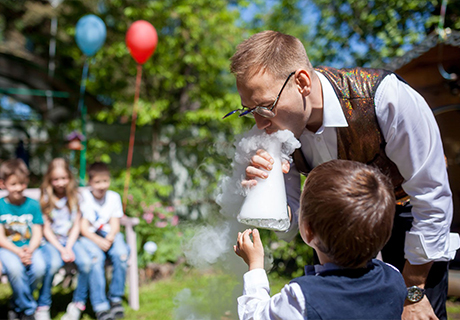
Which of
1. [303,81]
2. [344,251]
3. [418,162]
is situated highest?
[303,81]

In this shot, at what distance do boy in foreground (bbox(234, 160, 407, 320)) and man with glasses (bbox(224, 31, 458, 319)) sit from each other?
240mm

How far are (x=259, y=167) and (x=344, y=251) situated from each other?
443 mm

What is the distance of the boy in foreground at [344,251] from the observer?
1.17 m

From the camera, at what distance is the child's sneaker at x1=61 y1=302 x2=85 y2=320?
3.56m

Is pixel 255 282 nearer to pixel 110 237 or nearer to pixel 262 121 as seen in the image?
pixel 262 121

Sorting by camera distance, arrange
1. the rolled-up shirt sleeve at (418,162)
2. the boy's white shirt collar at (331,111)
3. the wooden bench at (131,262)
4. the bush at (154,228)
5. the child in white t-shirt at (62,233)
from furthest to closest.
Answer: the bush at (154,228), the wooden bench at (131,262), the child in white t-shirt at (62,233), the boy's white shirt collar at (331,111), the rolled-up shirt sleeve at (418,162)

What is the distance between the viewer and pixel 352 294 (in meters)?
1.17

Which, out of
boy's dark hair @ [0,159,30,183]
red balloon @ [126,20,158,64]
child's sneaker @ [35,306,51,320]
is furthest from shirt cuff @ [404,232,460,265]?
red balloon @ [126,20,158,64]

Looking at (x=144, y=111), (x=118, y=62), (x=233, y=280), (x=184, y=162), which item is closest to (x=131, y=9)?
(x=118, y=62)

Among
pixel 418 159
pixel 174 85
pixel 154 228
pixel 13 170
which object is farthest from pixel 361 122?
pixel 174 85

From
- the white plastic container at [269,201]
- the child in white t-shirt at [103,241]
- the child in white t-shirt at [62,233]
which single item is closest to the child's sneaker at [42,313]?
the child in white t-shirt at [62,233]

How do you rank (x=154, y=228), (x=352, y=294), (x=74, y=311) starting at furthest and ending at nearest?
(x=154, y=228), (x=74, y=311), (x=352, y=294)

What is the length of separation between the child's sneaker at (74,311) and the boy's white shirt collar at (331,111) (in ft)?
9.48

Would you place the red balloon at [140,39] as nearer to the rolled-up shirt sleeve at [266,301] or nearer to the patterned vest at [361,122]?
the patterned vest at [361,122]
